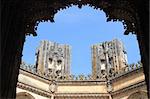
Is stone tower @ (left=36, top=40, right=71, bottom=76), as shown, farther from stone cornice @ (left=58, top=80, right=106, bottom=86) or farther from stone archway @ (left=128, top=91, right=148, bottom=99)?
stone archway @ (left=128, top=91, right=148, bottom=99)

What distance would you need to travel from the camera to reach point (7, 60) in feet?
27.4

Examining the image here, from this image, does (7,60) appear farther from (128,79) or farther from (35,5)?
(128,79)

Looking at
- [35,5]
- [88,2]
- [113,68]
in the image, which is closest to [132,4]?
[88,2]

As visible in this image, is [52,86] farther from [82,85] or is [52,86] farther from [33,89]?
[82,85]

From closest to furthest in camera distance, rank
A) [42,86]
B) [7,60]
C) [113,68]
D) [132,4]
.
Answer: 1. [7,60]
2. [132,4]
3. [42,86]
4. [113,68]

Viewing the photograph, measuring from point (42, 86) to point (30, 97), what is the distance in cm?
126

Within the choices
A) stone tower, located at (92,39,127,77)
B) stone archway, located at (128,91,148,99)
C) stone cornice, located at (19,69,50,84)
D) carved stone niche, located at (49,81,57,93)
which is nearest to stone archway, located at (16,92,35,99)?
stone cornice, located at (19,69,50,84)

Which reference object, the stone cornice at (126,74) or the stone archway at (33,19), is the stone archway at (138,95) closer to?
the stone cornice at (126,74)

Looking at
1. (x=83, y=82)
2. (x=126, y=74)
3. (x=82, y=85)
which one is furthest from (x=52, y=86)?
(x=126, y=74)

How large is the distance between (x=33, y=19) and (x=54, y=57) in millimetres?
24432

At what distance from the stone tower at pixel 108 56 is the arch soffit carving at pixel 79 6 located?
2246 centimetres

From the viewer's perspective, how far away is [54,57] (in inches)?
1363

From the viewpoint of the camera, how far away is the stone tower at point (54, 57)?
32791 millimetres

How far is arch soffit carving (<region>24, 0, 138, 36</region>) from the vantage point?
986 cm
